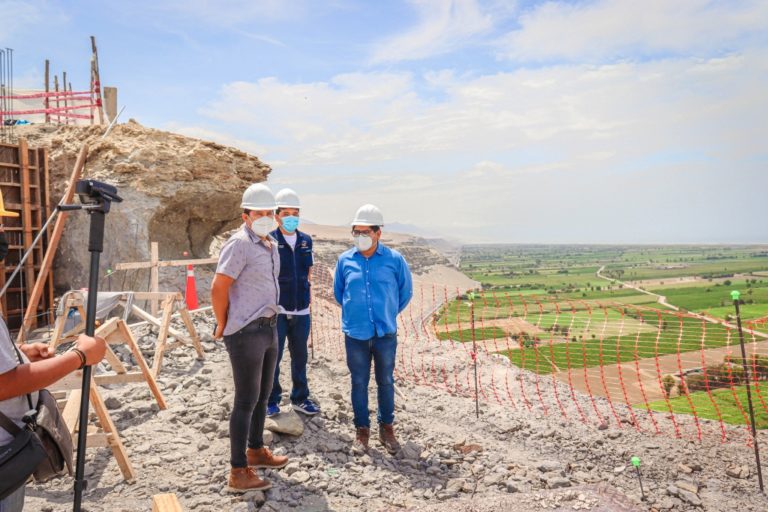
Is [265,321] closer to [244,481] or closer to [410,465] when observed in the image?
[244,481]

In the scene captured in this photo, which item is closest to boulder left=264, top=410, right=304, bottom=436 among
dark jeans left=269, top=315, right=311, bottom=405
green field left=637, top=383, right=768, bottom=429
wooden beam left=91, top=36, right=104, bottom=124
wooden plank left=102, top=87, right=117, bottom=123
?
dark jeans left=269, top=315, right=311, bottom=405

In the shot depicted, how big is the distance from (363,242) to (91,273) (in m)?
2.66

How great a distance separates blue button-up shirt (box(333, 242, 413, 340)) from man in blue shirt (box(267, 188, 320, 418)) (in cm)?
39

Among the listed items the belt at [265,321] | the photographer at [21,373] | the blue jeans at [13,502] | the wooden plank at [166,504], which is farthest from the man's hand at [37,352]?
the belt at [265,321]

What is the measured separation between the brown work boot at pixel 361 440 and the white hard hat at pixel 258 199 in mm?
2494

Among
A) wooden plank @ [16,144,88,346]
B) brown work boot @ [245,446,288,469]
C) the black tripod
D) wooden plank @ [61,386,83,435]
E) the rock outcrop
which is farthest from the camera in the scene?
the rock outcrop

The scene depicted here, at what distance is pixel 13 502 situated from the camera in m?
2.12

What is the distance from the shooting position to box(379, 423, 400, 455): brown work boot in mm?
4934

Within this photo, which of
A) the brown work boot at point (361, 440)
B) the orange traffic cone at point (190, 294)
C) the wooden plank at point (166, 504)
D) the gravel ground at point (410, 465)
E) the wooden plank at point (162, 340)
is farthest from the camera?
the orange traffic cone at point (190, 294)

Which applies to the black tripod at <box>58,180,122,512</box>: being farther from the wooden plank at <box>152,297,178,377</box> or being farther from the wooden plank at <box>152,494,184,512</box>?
the wooden plank at <box>152,297,178,377</box>

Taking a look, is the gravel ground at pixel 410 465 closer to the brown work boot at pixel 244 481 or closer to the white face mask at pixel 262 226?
the brown work boot at pixel 244 481

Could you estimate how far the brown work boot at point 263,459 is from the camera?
13.5 ft

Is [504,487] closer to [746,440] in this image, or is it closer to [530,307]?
[746,440]

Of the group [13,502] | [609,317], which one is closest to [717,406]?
[13,502]
